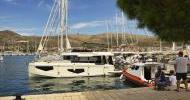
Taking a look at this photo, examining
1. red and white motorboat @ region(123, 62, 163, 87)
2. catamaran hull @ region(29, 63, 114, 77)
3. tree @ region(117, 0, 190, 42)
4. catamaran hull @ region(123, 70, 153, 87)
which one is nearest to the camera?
tree @ region(117, 0, 190, 42)

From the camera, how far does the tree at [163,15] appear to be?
11.7 metres

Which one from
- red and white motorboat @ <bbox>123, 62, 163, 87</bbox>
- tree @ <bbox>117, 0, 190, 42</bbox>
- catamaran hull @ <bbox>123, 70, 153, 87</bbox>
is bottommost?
catamaran hull @ <bbox>123, 70, 153, 87</bbox>

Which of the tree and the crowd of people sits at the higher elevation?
the tree

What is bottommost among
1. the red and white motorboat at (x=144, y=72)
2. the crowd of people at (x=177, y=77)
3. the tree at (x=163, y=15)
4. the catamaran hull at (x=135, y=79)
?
the catamaran hull at (x=135, y=79)

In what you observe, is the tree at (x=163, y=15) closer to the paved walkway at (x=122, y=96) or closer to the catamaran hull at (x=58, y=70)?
the paved walkway at (x=122, y=96)

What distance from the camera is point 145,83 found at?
36.5m

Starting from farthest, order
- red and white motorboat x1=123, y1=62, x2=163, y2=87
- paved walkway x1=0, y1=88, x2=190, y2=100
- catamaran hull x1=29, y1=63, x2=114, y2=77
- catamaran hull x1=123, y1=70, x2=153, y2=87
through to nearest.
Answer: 1. catamaran hull x1=29, y1=63, x2=114, y2=77
2. red and white motorboat x1=123, y1=62, x2=163, y2=87
3. catamaran hull x1=123, y1=70, x2=153, y2=87
4. paved walkway x1=0, y1=88, x2=190, y2=100

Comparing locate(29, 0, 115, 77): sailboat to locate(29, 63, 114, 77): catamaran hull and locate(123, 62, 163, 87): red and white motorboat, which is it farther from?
locate(123, 62, 163, 87): red and white motorboat

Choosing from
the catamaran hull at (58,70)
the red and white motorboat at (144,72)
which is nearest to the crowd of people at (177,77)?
the red and white motorboat at (144,72)

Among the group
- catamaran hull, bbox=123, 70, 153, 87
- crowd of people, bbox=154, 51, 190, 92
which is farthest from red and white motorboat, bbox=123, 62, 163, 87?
crowd of people, bbox=154, 51, 190, 92

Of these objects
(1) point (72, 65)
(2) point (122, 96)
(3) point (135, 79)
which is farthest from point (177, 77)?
(1) point (72, 65)

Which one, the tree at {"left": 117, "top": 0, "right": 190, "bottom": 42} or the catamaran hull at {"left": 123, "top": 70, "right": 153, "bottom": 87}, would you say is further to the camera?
the catamaran hull at {"left": 123, "top": 70, "right": 153, "bottom": 87}

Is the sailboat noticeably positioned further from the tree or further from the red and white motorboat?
the tree

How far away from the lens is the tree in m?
11.7
